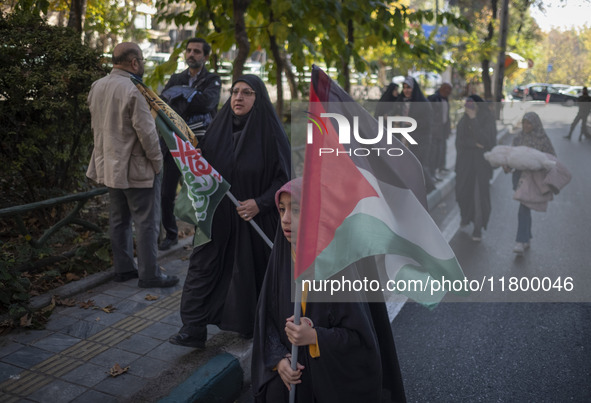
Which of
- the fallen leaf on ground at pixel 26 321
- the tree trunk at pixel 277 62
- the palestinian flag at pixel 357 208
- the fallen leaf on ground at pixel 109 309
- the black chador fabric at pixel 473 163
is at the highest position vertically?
the tree trunk at pixel 277 62

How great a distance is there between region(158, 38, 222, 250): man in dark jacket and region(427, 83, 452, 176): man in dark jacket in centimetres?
693

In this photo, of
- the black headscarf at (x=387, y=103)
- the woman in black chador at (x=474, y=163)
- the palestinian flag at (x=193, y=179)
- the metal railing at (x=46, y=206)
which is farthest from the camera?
the black headscarf at (x=387, y=103)

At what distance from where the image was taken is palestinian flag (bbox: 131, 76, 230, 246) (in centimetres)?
430

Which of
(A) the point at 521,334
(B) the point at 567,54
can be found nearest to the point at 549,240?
(A) the point at 521,334

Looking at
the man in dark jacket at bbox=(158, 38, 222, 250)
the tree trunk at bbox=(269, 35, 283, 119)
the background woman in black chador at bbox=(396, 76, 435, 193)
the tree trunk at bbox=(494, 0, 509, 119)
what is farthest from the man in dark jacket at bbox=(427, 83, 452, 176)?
the man in dark jacket at bbox=(158, 38, 222, 250)

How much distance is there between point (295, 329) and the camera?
2646 millimetres

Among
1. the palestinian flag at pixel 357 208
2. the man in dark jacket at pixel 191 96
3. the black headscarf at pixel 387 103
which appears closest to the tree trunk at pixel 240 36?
the man in dark jacket at pixel 191 96

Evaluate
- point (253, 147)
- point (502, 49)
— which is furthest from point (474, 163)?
point (502, 49)

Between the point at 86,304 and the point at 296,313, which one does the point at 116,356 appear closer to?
the point at 86,304

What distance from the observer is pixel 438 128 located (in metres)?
13.1

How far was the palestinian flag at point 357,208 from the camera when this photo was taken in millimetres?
2641

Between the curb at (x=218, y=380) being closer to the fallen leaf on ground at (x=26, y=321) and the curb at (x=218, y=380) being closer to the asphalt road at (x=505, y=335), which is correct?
the asphalt road at (x=505, y=335)

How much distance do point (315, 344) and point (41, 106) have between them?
13.6 feet

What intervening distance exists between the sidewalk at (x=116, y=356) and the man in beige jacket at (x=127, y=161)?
13.4 inches
